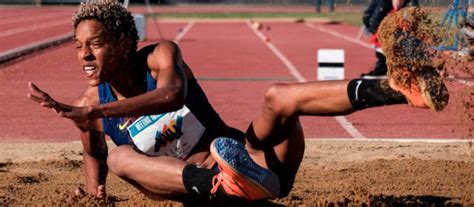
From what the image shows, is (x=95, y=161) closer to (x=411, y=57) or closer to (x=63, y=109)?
(x=63, y=109)

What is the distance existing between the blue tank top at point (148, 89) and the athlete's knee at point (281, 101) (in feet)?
1.88

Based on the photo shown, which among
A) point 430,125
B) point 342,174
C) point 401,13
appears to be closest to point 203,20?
point 430,125

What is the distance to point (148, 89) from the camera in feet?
14.2

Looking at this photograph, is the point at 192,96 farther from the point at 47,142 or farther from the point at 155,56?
the point at 47,142

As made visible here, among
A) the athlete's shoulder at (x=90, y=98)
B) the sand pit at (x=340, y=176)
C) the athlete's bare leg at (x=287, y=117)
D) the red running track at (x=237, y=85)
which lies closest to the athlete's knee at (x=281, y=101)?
the athlete's bare leg at (x=287, y=117)

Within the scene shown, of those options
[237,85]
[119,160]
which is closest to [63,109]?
[119,160]

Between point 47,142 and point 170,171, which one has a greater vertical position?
point 170,171

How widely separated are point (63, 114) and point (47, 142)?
148 inches

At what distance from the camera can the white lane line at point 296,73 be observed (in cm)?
790

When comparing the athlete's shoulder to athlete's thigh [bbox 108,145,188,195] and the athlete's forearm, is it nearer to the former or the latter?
athlete's thigh [bbox 108,145,188,195]

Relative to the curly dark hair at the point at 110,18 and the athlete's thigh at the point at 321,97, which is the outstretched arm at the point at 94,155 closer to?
the curly dark hair at the point at 110,18

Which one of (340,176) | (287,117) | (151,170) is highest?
(287,117)

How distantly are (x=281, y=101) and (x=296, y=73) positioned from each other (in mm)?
8922

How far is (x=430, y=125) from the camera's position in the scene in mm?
8312
